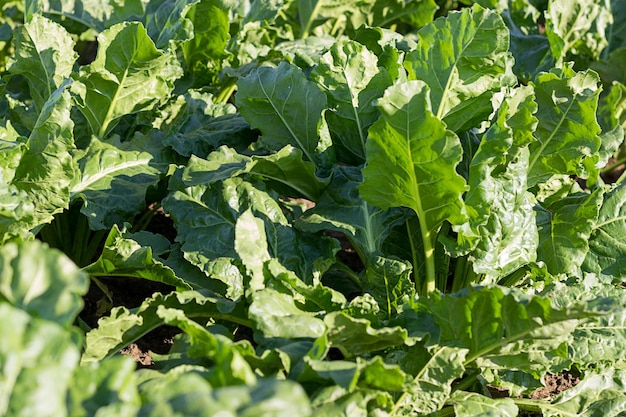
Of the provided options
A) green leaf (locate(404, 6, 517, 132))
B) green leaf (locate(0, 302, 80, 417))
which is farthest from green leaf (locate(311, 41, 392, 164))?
green leaf (locate(0, 302, 80, 417))

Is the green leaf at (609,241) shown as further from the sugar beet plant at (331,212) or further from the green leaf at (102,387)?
the green leaf at (102,387)

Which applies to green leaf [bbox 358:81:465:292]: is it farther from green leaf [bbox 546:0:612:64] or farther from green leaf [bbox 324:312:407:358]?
green leaf [bbox 546:0:612:64]

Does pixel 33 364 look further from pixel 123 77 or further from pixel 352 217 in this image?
pixel 123 77

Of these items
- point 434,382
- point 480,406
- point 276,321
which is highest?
point 276,321

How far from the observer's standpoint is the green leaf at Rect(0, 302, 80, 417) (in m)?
1.73

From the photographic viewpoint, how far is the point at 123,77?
3.54 meters

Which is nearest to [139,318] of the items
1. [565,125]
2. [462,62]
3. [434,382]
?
[434,382]

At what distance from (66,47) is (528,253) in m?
2.23

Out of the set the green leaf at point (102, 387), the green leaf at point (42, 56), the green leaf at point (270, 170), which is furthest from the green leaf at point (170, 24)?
the green leaf at point (102, 387)

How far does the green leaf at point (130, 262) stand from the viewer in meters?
2.92

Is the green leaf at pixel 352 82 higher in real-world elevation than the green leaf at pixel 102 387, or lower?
higher

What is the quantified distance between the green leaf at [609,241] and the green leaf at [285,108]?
116 centimetres

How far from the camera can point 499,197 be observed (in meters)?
3.04

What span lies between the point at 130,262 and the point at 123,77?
98 centimetres
